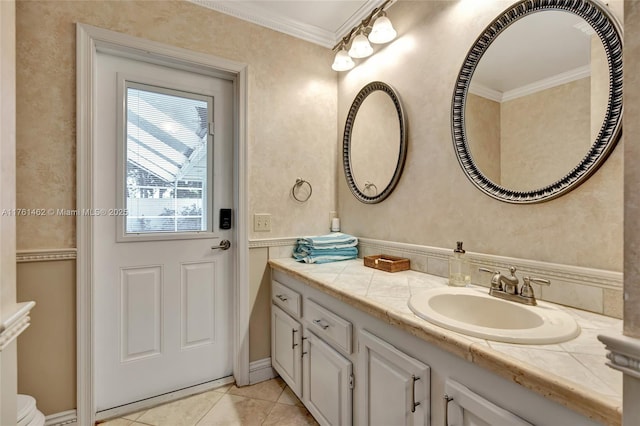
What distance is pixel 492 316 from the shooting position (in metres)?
1.17

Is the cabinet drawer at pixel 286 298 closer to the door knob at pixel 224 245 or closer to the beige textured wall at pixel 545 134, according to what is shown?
the door knob at pixel 224 245

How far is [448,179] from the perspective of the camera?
1517mm

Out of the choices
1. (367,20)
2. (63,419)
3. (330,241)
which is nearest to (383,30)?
(367,20)

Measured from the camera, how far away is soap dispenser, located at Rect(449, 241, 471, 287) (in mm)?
1367

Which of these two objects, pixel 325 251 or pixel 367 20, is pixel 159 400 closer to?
pixel 325 251

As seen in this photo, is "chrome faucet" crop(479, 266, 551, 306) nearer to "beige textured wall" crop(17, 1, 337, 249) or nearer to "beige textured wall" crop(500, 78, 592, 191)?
"beige textured wall" crop(500, 78, 592, 191)

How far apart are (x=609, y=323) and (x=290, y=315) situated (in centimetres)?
139

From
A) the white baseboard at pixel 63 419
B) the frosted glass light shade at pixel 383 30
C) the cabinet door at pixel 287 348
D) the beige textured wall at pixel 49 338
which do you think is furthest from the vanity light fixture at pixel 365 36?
the white baseboard at pixel 63 419

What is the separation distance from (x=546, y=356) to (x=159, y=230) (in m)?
1.92

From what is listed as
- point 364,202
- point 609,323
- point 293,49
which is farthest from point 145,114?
point 609,323

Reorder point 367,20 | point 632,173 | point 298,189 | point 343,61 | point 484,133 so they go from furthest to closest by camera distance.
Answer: point 298,189 → point 343,61 → point 367,20 → point 484,133 → point 632,173

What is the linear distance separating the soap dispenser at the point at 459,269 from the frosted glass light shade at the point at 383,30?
1.19m

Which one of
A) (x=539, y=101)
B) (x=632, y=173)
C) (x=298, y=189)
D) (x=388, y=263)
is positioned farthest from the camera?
(x=298, y=189)

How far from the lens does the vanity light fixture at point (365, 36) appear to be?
5.47ft
